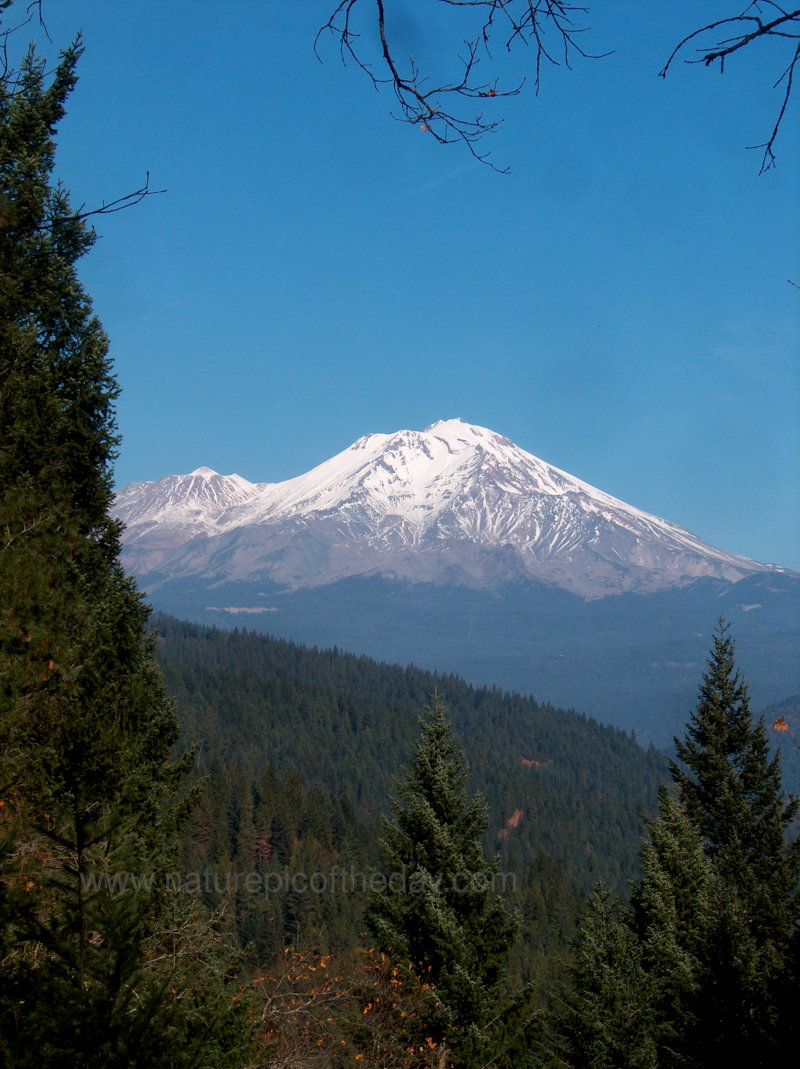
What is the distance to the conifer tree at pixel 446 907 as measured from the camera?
39.3 ft

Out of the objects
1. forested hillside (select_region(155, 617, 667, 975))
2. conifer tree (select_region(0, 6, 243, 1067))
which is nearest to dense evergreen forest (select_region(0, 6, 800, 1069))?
conifer tree (select_region(0, 6, 243, 1067))

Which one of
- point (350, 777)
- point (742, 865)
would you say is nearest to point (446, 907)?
point (742, 865)

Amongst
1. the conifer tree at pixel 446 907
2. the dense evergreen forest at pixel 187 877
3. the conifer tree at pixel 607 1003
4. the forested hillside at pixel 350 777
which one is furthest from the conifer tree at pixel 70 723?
the forested hillside at pixel 350 777

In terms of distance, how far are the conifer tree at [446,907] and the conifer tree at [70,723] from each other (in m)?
4.43

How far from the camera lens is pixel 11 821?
23.4 feet

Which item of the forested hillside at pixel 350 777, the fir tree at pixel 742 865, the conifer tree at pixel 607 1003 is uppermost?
the fir tree at pixel 742 865

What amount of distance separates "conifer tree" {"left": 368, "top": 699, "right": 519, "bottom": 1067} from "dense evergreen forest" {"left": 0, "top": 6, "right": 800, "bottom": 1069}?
4cm

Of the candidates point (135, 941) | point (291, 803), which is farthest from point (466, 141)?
point (291, 803)

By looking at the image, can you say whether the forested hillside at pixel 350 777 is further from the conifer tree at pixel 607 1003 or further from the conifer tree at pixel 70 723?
the conifer tree at pixel 70 723

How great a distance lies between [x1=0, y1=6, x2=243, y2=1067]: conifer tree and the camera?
459cm

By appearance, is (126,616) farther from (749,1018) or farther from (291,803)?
(291,803)

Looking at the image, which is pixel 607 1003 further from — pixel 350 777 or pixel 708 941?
pixel 350 777

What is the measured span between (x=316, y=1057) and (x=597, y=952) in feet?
26.7

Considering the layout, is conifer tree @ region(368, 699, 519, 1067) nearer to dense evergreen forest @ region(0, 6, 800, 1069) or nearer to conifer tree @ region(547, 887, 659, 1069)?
dense evergreen forest @ region(0, 6, 800, 1069)
